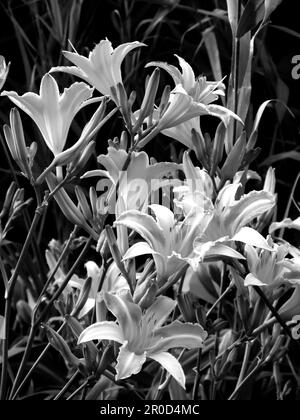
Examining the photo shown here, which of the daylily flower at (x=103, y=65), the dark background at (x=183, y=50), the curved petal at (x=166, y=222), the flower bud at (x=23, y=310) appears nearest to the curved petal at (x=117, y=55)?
the daylily flower at (x=103, y=65)

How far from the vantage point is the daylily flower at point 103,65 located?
0.45 metres

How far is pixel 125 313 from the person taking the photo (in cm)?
39

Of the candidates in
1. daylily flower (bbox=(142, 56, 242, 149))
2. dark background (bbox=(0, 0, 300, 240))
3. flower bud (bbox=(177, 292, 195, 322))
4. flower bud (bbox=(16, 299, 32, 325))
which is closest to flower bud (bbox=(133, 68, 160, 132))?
daylily flower (bbox=(142, 56, 242, 149))

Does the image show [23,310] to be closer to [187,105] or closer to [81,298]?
[81,298]

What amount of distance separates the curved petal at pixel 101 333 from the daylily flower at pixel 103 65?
155 millimetres

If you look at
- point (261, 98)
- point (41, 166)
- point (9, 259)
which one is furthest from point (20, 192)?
point (261, 98)

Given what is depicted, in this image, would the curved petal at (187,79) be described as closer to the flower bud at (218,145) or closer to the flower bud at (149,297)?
the flower bud at (218,145)

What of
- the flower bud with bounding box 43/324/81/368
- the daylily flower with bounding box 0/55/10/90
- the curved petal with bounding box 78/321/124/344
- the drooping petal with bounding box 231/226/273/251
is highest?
the daylily flower with bounding box 0/55/10/90

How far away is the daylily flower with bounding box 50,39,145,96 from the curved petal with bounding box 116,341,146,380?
169mm

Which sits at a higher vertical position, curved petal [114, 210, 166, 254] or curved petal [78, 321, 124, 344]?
curved petal [114, 210, 166, 254]

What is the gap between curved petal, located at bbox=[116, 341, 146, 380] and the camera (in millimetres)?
374

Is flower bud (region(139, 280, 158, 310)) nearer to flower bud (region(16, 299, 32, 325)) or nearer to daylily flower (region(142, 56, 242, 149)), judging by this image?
daylily flower (region(142, 56, 242, 149))

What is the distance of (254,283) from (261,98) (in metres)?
0.68

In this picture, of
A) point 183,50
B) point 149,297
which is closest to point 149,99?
point 149,297
